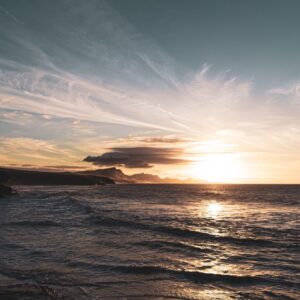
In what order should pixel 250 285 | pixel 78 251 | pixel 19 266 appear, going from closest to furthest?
1. pixel 250 285
2. pixel 19 266
3. pixel 78 251

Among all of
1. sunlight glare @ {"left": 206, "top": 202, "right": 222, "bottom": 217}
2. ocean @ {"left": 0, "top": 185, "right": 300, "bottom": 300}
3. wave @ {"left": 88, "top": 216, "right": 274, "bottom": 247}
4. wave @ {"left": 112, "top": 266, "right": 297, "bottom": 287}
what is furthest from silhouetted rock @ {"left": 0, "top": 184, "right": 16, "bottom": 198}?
wave @ {"left": 112, "top": 266, "right": 297, "bottom": 287}

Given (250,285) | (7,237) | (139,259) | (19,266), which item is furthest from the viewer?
(7,237)

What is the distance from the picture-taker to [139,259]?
18.3 meters

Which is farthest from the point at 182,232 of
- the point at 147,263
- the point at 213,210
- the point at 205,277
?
the point at 213,210

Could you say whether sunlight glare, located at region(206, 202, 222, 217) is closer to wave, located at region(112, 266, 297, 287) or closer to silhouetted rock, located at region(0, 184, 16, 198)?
wave, located at region(112, 266, 297, 287)

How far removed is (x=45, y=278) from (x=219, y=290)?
704 centimetres

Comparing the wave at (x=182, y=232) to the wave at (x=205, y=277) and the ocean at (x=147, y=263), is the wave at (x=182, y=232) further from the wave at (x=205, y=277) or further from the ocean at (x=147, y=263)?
the wave at (x=205, y=277)

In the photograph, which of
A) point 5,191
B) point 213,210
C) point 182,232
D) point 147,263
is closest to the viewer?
point 147,263

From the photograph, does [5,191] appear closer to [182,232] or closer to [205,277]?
[182,232]

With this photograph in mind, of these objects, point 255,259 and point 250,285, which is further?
point 255,259

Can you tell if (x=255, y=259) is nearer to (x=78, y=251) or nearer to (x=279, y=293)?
(x=279, y=293)

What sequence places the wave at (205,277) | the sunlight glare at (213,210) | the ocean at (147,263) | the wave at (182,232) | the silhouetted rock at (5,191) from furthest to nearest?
the silhouetted rock at (5,191)
the sunlight glare at (213,210)
the wave at (182,232)
the wave at (205,277)
the ocean at (147,263)

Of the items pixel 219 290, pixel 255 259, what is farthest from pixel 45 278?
pixel 255 259

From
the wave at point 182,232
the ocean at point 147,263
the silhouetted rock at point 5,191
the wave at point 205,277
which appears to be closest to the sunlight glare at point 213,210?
the wave at point 182,232
